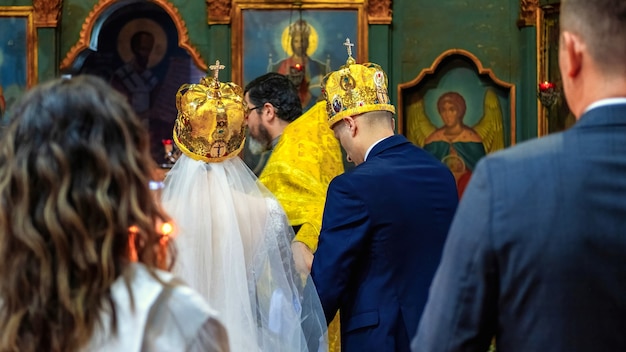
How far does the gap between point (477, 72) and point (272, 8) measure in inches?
81.4

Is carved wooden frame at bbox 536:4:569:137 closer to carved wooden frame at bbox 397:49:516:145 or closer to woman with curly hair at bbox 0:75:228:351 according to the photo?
carved wooden frame at bbox 397:49:516:145

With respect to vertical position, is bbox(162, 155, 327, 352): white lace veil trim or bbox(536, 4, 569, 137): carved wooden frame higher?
bbox(536, 4, 569, 137): carved wooden frame

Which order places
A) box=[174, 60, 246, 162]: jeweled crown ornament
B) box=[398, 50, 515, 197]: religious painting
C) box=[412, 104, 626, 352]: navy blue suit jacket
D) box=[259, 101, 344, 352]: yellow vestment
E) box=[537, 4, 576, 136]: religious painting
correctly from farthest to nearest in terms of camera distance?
1. box=[398, 50, 515, 197]: religious painting
2. box=[537, 4, 576, 136]: religious painting
3. box=[259, 101, 344, 352]: yellow vestment
4. box=[174, 60, 246, 162]: jeweled crown ornament
5. box=[412, 104, 626, 352]: navy blue suit jacket

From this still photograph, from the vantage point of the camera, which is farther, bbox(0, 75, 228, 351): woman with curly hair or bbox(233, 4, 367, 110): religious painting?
bbox(233, 4, 367, 110): religious painting

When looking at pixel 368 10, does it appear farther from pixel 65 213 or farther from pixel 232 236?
pixel 65 213

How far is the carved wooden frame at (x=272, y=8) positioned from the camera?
995 centimetres

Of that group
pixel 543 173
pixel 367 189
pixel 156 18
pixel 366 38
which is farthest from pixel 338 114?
pixel 156 18

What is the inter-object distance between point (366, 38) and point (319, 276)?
6.27 m

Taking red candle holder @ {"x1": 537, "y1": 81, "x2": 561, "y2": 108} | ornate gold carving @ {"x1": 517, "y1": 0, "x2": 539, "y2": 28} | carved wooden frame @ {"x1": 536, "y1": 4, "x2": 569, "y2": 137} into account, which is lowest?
red candle holder @ {"x1": 537, "y1": 81, "x2": 561, "y2": 108}

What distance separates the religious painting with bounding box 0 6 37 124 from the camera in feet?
33.6

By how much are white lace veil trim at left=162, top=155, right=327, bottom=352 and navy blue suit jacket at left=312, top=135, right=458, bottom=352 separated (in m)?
0.17

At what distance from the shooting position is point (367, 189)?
3.86m

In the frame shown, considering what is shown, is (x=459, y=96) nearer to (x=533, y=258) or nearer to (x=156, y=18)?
(x=156, y=18)

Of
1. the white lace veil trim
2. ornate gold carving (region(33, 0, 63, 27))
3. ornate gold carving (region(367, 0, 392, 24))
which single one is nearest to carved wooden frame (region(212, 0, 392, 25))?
ornate gold carving (region(367, 0, 392, 24))
